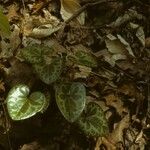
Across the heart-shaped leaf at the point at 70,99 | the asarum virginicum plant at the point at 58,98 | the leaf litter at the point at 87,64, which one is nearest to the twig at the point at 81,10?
the leaf litter at the point at 87,64

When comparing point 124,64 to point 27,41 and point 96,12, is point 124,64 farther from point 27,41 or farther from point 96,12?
point 27,41

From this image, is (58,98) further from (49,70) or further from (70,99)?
(49,70)

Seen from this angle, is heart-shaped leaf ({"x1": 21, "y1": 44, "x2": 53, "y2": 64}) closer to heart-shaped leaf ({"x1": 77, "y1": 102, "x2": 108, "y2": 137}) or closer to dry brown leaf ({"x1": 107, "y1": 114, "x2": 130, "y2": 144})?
heart-shaped leaf ({"x1": 77, "y1": 102, "x2": 108, "y2": 137})

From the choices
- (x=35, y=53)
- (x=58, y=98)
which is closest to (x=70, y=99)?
(x=58, y=98)

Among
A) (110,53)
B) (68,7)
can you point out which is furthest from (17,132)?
(68,7)

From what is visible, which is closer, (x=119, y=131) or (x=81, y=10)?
(x=119, y=131)

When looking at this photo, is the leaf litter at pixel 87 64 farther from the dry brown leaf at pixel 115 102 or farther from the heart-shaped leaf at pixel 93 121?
the heart-shaped leaf at pixel 93 121

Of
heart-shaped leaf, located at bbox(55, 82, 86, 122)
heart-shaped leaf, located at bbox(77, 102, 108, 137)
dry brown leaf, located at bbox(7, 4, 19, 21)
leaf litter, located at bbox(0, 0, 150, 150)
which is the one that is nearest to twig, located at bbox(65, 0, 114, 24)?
leaf litter, located at bbox(0, 0, 150, 150)

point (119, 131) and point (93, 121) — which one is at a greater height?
point (93, 121)
